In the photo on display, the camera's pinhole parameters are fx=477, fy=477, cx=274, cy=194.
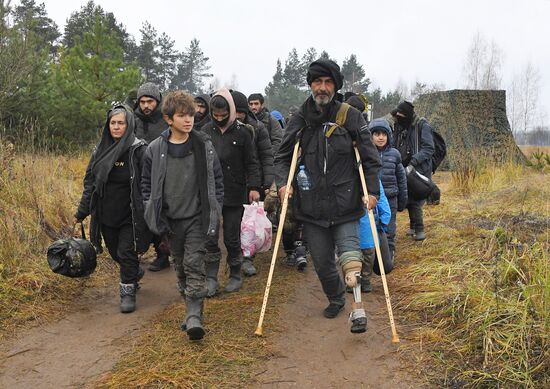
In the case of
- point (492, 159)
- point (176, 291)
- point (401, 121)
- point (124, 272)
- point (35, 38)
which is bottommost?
point (176, 291)

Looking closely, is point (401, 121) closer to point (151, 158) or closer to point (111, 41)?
point (151, 158)

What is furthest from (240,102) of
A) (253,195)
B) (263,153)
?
(253,195)

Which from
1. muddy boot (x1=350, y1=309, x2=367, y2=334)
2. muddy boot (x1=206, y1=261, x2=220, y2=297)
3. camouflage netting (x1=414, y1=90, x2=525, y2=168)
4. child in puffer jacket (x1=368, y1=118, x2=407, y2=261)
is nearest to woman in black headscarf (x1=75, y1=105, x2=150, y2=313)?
muddy boot (x1=206, y1=261, x2=220, y2=297)

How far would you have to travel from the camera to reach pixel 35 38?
10883mm

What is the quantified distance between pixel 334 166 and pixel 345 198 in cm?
28

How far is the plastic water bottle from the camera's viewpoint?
4078mm

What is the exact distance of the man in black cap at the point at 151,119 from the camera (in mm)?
5660

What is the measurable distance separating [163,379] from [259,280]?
7.84 ft

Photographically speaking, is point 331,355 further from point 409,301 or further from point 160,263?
point 160,263

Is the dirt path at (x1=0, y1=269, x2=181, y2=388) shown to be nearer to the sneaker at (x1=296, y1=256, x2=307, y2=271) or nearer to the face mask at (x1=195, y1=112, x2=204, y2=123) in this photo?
the sneaker at (x1=296, y1=256, x2=307, y2=271)

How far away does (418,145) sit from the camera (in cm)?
675

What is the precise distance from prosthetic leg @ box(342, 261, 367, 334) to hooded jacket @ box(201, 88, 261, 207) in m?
1.73

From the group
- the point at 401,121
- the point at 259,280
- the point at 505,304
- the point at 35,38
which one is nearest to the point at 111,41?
the point at 35,38

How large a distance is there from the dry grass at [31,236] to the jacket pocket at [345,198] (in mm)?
2842
